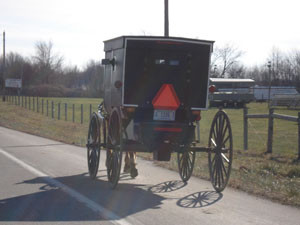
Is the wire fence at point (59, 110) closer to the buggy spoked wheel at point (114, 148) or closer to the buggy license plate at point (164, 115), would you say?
the buggy spoked wheel at point (114, 148)

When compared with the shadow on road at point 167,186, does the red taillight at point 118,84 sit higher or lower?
higher

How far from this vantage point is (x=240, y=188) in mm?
8906

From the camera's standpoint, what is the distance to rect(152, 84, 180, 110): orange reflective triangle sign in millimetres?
8609

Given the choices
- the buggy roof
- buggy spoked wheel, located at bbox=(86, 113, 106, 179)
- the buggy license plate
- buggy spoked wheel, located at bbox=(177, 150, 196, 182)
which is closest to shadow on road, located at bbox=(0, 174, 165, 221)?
buggy spoked wheel, located at bbox=(86, 113, 106, 179)

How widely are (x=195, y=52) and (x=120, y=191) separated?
280 centimetres

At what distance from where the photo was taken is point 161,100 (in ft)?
28.3

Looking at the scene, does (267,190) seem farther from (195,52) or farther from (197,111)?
(195,52)

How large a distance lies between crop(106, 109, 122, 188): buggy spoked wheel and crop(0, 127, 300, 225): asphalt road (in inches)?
10.4

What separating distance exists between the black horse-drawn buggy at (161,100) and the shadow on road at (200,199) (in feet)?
0.78

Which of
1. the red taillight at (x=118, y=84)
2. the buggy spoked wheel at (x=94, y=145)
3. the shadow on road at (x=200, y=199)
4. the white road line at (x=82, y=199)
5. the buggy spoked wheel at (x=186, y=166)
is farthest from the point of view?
the buggy spoked wheel at (x=94, y=145)

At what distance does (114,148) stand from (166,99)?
1.27 meters

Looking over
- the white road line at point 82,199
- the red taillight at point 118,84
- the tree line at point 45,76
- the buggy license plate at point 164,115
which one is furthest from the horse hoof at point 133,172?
the tree line at point 45,76

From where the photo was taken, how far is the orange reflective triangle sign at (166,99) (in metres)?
8.61

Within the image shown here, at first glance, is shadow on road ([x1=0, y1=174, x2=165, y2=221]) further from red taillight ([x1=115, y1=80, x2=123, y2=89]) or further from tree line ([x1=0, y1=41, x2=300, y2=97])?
tree line ([x1=0, y1=41, x2=300, y2=97])
